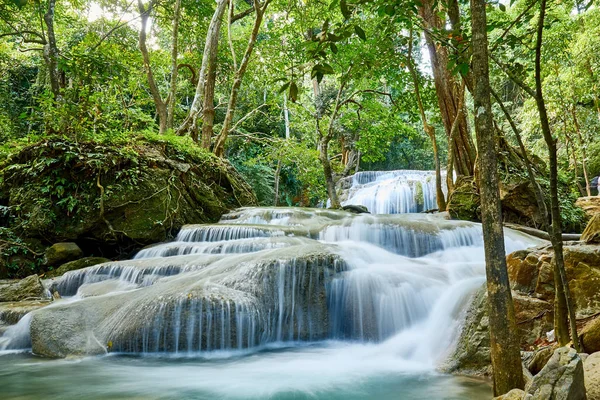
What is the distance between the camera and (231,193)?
11461 mm

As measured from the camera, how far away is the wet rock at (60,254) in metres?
7.46

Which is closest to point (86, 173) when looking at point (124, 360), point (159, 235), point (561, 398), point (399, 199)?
point (159, 235)

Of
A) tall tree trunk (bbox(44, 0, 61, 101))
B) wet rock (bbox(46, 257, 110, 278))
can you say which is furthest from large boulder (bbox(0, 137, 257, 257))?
tall tree trunk (bbox(44, 0, 61, 101))

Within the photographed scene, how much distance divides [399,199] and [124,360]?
45.4 feet

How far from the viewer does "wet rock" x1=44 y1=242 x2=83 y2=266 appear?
746cm

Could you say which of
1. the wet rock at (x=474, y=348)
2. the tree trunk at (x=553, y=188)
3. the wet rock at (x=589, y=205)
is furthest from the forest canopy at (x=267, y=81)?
the wet rock at (x=474, y=348)

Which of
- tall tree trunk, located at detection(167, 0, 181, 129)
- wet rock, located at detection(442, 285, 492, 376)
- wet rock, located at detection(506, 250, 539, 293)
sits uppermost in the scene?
tall tree trunk, located at detection(167, 0, 181, 129)

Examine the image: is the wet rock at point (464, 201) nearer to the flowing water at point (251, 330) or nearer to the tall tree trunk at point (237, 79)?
the flowing water at point (251, 330)

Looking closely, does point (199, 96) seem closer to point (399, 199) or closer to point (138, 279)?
point (138, 279)

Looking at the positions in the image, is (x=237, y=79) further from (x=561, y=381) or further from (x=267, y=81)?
(x=561, y=381)

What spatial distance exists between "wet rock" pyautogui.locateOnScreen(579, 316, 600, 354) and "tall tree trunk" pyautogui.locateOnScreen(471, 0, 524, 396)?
0.92m

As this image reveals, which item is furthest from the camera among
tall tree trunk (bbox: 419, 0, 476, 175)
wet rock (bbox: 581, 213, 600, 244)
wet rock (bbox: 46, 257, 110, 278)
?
tall tree trunk (bbox: 419, 0, 476, 175)

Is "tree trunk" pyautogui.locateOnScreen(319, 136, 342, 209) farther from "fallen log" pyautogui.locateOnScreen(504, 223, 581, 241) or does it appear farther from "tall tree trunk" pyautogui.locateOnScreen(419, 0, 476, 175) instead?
"fallen log" pyautogui.locateOnScreen(504, 223, 581, 241)

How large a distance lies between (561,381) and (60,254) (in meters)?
8.04
